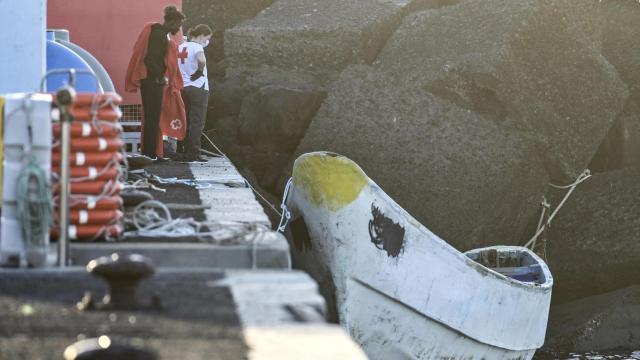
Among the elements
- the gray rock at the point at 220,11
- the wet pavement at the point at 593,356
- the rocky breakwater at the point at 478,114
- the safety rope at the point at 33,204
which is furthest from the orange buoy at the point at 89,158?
the gray rock at the point at 220,11

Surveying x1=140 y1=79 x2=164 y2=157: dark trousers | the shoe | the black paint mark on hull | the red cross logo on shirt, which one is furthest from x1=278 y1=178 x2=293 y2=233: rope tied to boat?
the red cross logo on shirt

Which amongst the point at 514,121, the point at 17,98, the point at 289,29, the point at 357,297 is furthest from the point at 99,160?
the point at 289,29

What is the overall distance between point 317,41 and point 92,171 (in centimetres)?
992

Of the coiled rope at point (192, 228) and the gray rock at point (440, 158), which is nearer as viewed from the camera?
the coiled rope at point (192, 228)

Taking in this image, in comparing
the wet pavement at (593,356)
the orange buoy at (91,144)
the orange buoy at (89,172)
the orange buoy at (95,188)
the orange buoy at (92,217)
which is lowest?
the wet pavement at (593,356)

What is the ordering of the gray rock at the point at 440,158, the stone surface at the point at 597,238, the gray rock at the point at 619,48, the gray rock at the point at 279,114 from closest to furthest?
the gray rock at the point at 440,158 → the stone surface at the point at 597,238 → the gray rock at the point at 279,114 → the gray rock at the point at 619,48

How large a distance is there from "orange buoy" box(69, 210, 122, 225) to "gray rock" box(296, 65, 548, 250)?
6.64m

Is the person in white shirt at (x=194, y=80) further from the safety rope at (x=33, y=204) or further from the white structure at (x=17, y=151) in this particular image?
the safety rope at (x=33, y=204)

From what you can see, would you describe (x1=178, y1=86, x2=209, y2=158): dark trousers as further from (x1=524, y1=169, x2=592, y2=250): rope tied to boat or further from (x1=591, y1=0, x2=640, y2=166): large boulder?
(x1=591, y1=0, x2=640, y2=166): large boulder

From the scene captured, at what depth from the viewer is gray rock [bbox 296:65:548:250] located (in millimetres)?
13641

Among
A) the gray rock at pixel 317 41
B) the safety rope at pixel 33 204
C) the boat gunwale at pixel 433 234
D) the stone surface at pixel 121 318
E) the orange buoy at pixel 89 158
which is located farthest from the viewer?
the gray rock at pixel 317 41

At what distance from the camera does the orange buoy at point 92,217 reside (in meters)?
7.25

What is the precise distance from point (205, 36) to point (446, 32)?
3.14 m

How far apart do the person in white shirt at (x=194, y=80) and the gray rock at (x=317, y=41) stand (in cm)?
333
